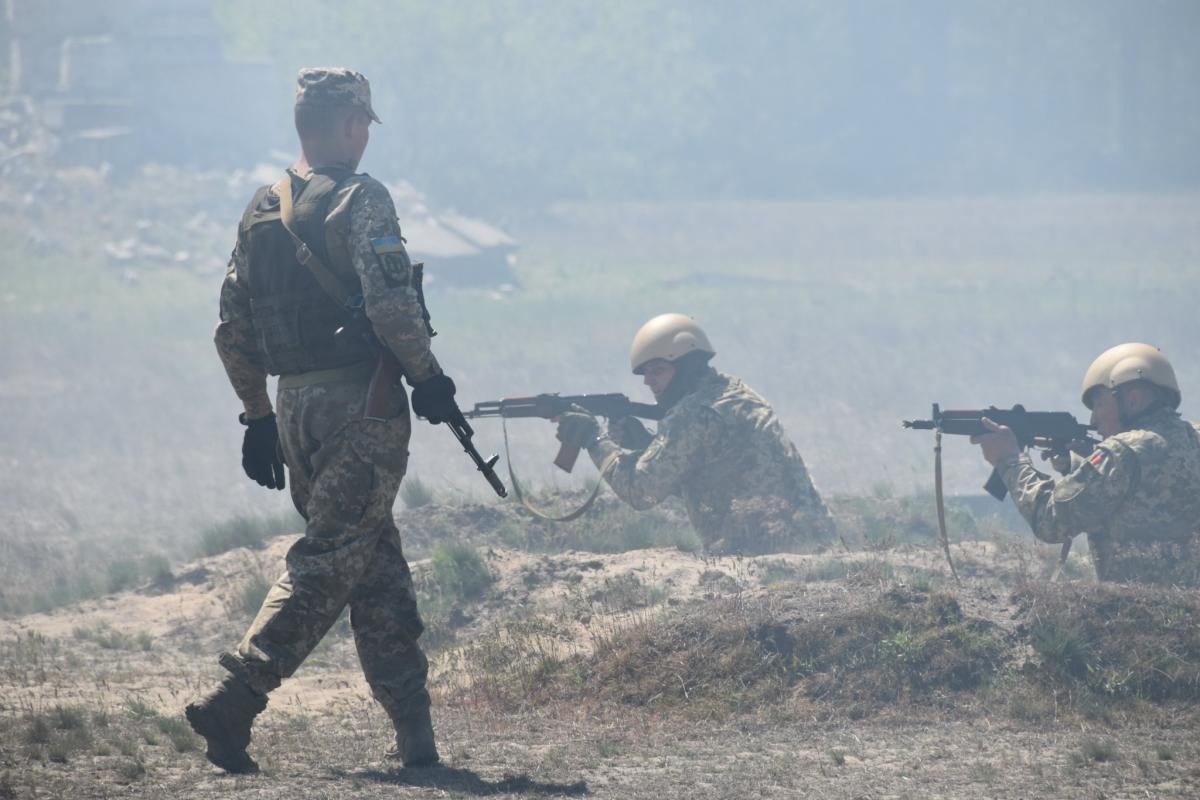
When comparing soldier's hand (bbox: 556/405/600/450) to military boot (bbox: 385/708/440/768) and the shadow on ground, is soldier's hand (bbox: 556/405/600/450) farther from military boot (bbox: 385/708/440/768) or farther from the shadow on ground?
the shadow on ground

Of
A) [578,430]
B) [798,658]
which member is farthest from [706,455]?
[798,658]

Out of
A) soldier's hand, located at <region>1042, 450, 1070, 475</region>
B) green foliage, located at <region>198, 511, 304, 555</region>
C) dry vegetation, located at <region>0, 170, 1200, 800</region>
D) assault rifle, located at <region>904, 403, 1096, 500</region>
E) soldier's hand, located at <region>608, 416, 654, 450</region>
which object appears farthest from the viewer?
green foliage, located at <region>198, 511, 304, 555</region>

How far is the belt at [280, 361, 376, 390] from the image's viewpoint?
18.6 ft

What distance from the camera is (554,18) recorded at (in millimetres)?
76500

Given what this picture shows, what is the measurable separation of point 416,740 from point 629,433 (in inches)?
234

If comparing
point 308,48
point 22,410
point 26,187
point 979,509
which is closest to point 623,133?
point 308,48

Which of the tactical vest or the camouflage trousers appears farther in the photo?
the tactical vest

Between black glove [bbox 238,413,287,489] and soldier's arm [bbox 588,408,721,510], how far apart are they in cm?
490

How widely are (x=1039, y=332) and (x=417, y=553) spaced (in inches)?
1271

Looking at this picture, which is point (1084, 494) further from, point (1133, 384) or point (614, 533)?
point (614, 533)

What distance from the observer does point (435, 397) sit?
5543 millimetres

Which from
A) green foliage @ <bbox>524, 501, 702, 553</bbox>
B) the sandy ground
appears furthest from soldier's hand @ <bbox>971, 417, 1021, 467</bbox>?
green foliage @ <bbox>524, 501, 702, 553</bbox>

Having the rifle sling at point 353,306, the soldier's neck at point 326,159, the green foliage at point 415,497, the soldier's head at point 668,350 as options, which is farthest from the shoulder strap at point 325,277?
the green foliage at point 415,497

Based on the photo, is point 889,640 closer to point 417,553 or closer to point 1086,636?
point 1086,636
